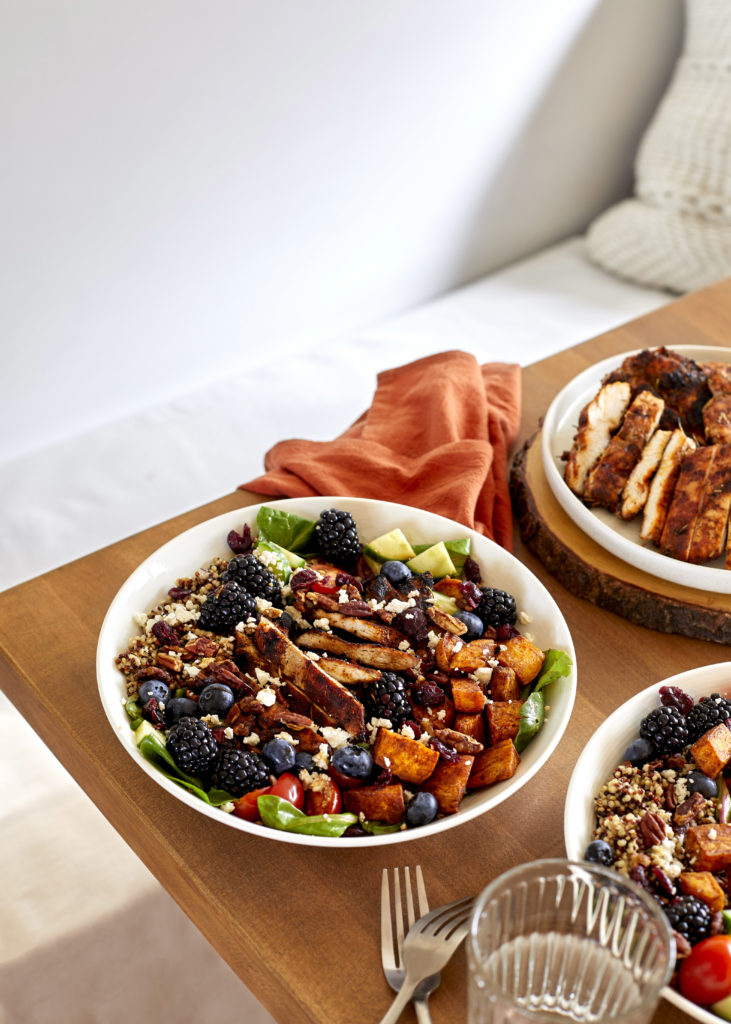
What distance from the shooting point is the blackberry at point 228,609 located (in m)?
1.45

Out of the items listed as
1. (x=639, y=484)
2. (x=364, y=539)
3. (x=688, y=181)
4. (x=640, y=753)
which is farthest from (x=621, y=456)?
(x=688, y=181)

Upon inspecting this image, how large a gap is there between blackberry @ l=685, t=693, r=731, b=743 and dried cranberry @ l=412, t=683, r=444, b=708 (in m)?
0.34

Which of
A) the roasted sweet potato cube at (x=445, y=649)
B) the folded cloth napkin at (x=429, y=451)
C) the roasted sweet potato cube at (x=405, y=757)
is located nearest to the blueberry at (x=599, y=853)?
the roasted sweet potato cube at (x=405, y=757)

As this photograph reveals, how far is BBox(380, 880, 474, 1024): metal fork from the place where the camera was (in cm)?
115

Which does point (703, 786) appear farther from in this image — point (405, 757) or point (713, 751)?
point (405, 757)

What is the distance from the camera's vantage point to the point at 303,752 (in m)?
1.31

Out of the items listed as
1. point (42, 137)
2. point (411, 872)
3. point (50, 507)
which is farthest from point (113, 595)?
point (42, 137)

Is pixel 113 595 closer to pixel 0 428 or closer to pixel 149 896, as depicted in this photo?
pixel 149 896

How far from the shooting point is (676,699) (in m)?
1.37

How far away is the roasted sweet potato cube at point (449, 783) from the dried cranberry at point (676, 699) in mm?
296

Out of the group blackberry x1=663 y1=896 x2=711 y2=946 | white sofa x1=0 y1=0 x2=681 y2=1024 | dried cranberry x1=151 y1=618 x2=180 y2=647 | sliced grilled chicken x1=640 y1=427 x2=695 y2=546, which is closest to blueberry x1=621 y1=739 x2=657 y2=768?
blackberry x1=663 y1=896 x2=711 y2=946

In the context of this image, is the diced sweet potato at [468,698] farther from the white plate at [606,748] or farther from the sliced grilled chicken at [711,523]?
the sliced grilled chicken at [711,523]

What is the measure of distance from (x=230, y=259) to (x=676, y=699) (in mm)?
2367

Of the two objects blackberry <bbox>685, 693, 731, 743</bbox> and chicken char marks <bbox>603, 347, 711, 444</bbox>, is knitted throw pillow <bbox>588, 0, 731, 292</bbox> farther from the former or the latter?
blackberry <bbox>685, 693, 731, 743</bbox>
